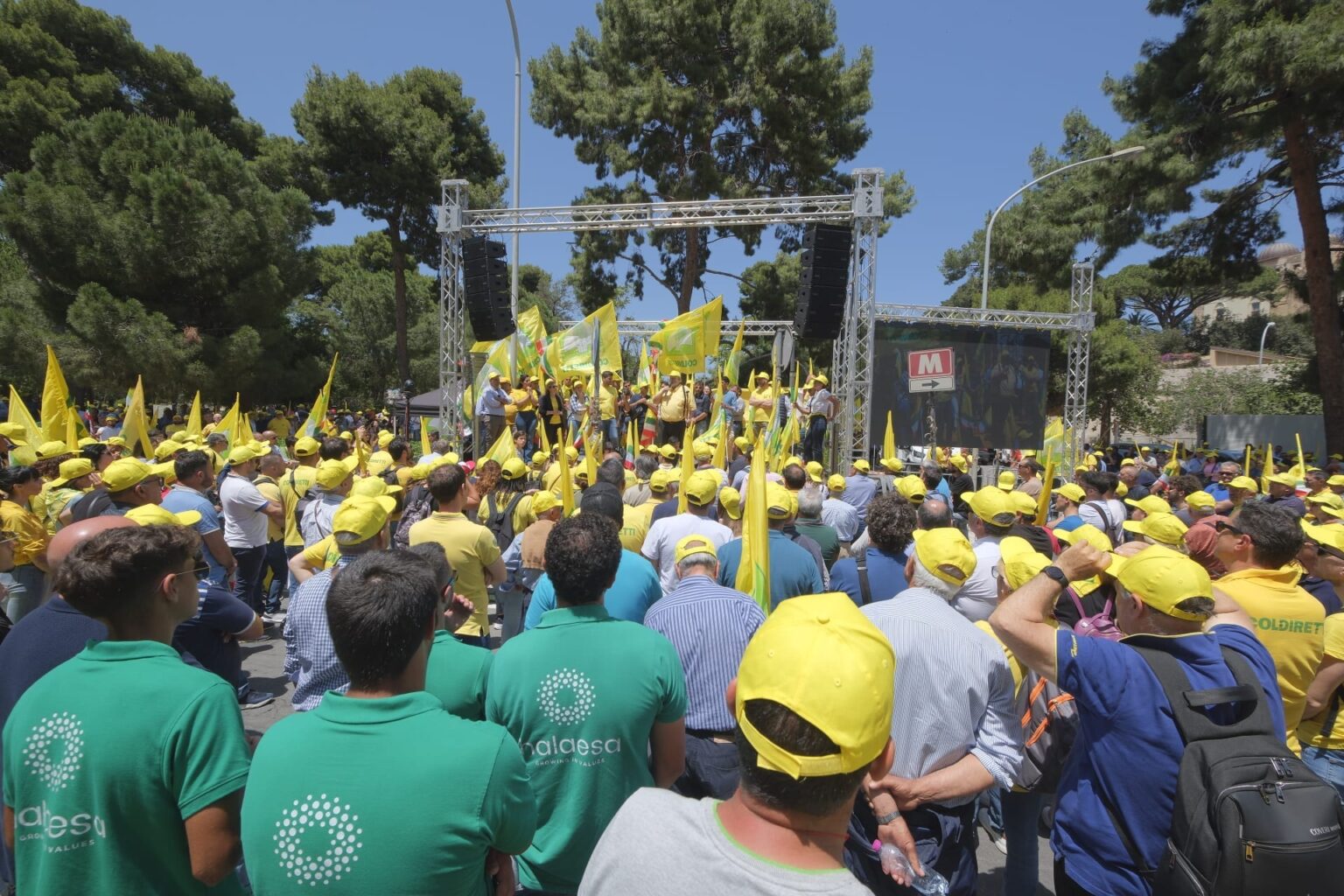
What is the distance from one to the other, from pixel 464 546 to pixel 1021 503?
3265 mm

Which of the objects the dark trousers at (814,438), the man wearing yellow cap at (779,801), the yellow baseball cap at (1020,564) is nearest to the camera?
the man wearing yellow cap at (779,801)

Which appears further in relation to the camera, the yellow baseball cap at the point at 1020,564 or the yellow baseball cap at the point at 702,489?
the yellow baseball cap at the point at 702,489

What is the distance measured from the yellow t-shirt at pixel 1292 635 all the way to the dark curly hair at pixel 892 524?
1298 millimetres

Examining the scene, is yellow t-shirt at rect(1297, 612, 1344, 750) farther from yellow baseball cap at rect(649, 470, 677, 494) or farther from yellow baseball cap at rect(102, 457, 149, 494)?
yellow baseball cap at rect(102, 457, 149, 494)

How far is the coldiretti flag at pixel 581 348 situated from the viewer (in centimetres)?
1270

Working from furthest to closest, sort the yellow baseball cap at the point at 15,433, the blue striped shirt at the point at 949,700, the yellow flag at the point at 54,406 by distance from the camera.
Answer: the yellow flag at the point at 54,406
the yellow baseball cap at the point at 15,433
the blue striped shirt at the point at 949,700

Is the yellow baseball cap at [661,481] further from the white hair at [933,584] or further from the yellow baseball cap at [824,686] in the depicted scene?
the yellow baseball cap at [824,686]

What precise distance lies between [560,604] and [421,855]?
997 millimetres

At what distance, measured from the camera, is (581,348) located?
545 inches

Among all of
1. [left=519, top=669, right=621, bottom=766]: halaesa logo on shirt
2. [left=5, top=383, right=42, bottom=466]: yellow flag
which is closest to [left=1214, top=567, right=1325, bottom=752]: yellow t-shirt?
[left=519, top=669, right=621, bottom=766]: halaesa logo on shirt

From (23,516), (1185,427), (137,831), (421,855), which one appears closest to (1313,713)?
(421,855)

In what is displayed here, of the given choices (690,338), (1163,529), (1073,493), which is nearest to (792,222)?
(690,338)

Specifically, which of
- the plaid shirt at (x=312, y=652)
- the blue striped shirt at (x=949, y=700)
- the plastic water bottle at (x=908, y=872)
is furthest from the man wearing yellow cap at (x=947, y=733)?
the plaid shirt at (x=312, y=652)

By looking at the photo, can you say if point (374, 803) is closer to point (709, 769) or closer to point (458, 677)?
point (458, 677)
